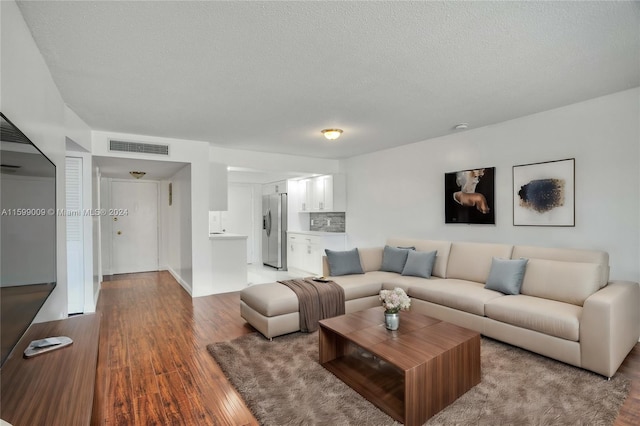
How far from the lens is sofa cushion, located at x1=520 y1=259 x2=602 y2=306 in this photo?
114 inches

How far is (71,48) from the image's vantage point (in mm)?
2203

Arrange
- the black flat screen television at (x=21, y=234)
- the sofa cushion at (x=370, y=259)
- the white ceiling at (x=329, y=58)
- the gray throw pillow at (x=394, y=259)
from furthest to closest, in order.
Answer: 1. the sofa cushion at (x=370, y=259)
2. the gray throw pillow at (x=394, y=259)
3. the white ceiling at (x=329, y=58)
4. the black flat screen television at (x=21, y=234)

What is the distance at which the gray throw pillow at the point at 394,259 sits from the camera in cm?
458

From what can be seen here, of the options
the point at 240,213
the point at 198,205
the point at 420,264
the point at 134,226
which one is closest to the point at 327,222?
the point at 240,213

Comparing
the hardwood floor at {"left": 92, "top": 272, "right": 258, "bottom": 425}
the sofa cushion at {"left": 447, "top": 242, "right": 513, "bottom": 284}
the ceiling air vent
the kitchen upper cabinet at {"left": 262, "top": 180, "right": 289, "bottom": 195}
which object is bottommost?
the hardwood floor at {"left": 92, "top": 272, "right": 258, "bottom": 425}

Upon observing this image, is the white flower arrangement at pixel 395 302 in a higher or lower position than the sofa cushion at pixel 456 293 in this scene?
higher

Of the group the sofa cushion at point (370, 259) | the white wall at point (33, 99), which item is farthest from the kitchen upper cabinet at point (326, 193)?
the white wall at point (33, 99)

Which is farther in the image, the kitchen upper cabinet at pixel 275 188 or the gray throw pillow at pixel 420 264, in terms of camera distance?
the kitchen upper cabinet at pixel 275 188

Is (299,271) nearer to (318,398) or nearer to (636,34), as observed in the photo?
(318,398)

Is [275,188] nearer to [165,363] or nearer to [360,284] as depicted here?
[360,284]

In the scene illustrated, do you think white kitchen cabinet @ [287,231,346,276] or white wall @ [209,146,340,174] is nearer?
white wall @ [209,146,340,174]

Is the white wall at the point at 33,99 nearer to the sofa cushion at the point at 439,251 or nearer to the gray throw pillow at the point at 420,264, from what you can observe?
the gray throw pillow at the point at 420,264

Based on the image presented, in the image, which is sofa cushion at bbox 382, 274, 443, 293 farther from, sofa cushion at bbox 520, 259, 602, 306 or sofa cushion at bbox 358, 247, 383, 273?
sofa cushion at bbox 520, 259, 602, 306

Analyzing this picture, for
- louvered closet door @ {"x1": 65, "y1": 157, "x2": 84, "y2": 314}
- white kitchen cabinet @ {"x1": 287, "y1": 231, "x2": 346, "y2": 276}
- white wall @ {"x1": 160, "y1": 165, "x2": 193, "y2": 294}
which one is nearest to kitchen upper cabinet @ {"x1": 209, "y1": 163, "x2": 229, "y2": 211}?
white wall @ {"x1": 160, "y1": 165, "x2": 193, "y2": 294}
